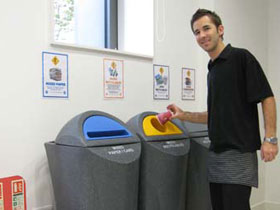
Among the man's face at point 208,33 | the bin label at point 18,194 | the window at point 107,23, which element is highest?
the window at point 107,23

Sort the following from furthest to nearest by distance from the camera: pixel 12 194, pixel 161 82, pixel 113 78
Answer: pixel 161 82 → pixel 113 78 → pixel 12 194

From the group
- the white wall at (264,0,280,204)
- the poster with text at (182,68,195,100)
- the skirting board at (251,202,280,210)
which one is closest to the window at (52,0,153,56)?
the poster with text at (182,68,195,100)

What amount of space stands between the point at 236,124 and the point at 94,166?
2.44 feet

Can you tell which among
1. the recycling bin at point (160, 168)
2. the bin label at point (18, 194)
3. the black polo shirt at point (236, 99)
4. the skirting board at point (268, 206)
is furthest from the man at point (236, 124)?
the skirting board at point (268, 206)

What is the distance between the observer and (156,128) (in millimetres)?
2061

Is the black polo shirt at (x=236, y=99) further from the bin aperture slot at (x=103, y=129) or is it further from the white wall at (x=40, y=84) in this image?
the white wall at (x=40, y=84)

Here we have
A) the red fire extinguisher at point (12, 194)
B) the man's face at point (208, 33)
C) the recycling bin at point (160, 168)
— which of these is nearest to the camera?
the red fire extinguisher at point (12, 194)

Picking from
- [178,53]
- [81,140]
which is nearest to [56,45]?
[81,140]

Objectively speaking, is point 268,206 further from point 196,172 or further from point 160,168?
point 160,168

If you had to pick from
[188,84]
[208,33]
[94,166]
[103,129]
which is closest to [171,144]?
[103,129]

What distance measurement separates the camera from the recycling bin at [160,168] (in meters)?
1.83

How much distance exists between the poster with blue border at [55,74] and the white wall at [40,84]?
3 cm

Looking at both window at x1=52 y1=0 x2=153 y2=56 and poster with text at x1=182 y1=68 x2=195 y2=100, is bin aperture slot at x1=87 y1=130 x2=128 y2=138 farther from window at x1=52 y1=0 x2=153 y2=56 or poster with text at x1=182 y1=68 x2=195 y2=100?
poster with text at x1=182 y1=68 x2=195 y2=100

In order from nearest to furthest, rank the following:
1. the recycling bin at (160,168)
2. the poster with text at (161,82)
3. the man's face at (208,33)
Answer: the recycling bin at (160,168) < the man's face at (208,33) < the poster with text at (161,82)
